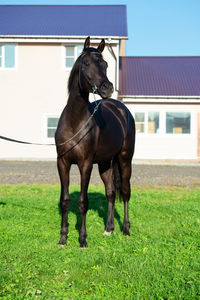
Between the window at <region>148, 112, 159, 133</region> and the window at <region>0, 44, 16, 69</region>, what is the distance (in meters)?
8.29

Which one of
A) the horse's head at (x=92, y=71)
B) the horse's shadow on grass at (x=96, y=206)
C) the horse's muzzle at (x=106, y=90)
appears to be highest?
the horse's head at (x=92, y=71)

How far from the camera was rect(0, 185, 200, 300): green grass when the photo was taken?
332 centimetres

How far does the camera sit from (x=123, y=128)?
19.9 ft

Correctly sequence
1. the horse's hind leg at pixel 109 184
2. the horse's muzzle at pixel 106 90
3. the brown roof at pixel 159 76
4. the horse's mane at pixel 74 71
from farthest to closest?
1. the brown roof at pixel 159 76
2. the horse's hind leg at pixel 109 184
3. the horse's mane at pixel 74 71
4. the horse's muzzle at pixel 106 90

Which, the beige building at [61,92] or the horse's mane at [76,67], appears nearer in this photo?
the horse's mane at [76,67]

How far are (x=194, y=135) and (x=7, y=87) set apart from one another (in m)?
10.9

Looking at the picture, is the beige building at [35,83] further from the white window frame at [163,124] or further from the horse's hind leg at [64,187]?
the horse's hind leg at [64,187]

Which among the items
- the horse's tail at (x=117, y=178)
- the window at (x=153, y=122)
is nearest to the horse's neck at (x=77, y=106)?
the horse's tail at (x=117, y=178)

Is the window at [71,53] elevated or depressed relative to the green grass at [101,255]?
elevated

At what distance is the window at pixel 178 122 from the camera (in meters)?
20.2

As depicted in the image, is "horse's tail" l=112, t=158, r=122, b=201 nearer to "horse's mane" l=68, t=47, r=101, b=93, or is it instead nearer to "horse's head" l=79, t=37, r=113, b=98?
"horse's mane" l=68, t=47, r=101, b=93

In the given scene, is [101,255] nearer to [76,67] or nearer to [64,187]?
[64,187]

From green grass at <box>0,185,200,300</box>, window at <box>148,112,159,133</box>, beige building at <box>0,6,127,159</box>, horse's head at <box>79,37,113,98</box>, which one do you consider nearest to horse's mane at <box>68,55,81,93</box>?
horse's head at <box>79,37,113,98</box>

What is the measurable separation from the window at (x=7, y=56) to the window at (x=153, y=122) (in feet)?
27.2
